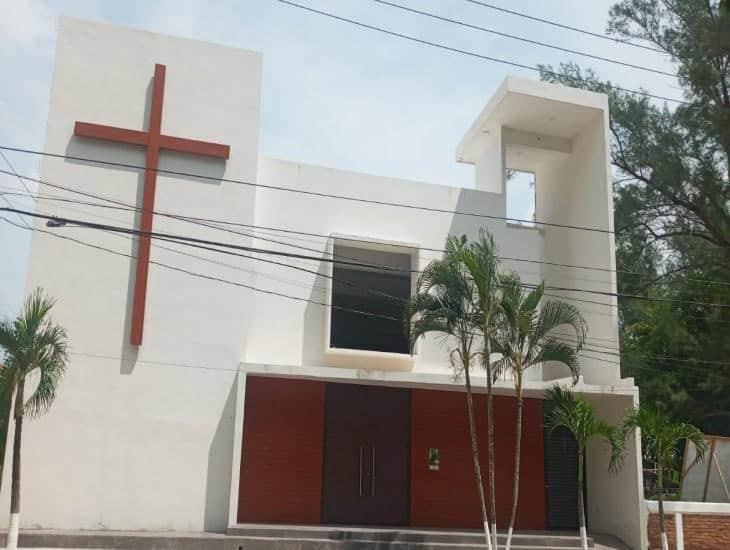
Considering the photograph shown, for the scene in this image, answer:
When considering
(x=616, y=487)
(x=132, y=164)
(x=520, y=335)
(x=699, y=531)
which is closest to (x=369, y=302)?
(x=520, y=335)

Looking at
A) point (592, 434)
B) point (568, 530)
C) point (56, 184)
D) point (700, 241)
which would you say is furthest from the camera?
point (700, 241)

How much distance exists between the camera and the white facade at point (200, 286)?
1291cm

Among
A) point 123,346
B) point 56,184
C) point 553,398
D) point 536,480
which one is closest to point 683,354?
point 536,480

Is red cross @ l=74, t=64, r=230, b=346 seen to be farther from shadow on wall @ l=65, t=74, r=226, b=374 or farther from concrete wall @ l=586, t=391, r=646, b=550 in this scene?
concrete wall @ l=586, t=391, r=646, b=550

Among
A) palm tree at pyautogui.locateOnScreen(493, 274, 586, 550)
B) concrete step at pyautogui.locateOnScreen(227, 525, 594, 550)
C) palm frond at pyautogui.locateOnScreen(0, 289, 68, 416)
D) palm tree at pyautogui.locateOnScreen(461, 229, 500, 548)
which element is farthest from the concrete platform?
palm frond at pyautogui.locateOnScreen(0, 289, 68, 416)

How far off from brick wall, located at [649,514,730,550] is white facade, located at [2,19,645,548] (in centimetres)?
27

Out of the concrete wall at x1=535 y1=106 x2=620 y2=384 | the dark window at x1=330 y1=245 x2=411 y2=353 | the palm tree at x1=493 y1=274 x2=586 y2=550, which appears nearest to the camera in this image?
the palm tree at x1=493 y1=274 x2=586 y2=550

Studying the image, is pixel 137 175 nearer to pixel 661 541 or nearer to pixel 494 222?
pixel 494 222

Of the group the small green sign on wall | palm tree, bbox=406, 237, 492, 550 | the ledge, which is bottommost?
the ledge

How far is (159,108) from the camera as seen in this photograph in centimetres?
1413

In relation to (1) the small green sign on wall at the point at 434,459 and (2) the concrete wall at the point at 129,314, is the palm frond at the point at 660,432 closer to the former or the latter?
(1) the small green sign on wall at the point at 434,459

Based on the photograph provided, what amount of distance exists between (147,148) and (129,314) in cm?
285

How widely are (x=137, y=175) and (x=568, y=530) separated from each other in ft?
33.9

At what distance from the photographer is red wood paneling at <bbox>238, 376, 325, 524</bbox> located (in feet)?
46.1
